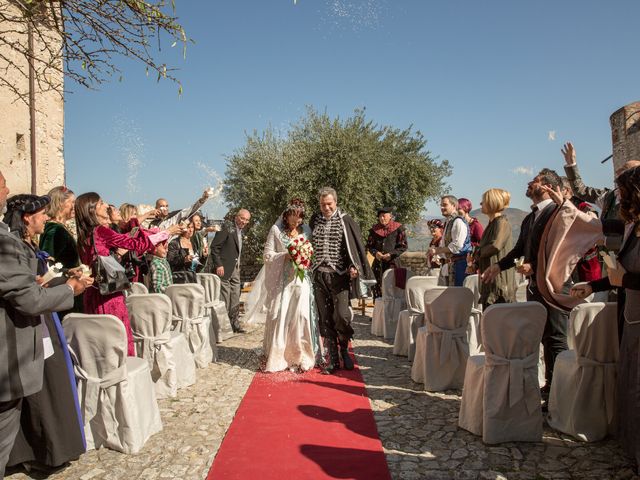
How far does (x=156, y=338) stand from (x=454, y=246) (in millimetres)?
4130

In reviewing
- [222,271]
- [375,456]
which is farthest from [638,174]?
[222,271]

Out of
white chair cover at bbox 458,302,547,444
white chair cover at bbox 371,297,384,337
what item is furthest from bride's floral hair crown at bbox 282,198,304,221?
white chair cover at bbox 458,302,547,444

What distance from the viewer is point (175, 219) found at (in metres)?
7.17

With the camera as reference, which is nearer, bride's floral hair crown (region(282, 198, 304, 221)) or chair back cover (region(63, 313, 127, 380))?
chair back cover (region(63, 313, 127, 380))

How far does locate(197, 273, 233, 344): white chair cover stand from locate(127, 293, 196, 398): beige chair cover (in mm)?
1561

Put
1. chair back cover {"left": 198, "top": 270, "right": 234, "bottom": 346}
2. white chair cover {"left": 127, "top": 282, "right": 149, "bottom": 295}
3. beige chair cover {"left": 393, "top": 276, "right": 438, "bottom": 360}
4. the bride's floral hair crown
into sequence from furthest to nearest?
chair back cover {"left": 198, "top": 270, "right": 234, "bottom": 346}, beige chair cover {"left": 393, "top": 276, "right": 438, "bottom": 360}, the bride's floral hair crown, white chair cover {"left": 127, "top": 282, "right": 149, "bottom": 295}

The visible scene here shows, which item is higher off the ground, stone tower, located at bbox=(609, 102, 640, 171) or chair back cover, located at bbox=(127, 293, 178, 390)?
stone tower, located at bbox=(609, 102, 640, 171)

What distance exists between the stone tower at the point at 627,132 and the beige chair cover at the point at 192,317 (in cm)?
1758

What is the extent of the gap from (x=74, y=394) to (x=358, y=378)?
341 centimetres

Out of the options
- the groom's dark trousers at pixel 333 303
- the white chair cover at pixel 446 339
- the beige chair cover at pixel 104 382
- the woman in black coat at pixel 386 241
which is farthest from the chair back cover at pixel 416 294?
the beige chair cover at pixel 104 382

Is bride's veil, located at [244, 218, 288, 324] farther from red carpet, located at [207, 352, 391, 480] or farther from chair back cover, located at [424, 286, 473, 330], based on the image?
chair back cover, located at [424, 286, 473, 330]

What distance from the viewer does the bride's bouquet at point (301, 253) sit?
6.20 metres

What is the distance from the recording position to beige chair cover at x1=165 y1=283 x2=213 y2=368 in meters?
6.49

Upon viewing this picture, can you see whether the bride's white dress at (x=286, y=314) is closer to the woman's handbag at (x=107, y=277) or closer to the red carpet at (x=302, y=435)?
the red carpet at (x=302, y=435)
